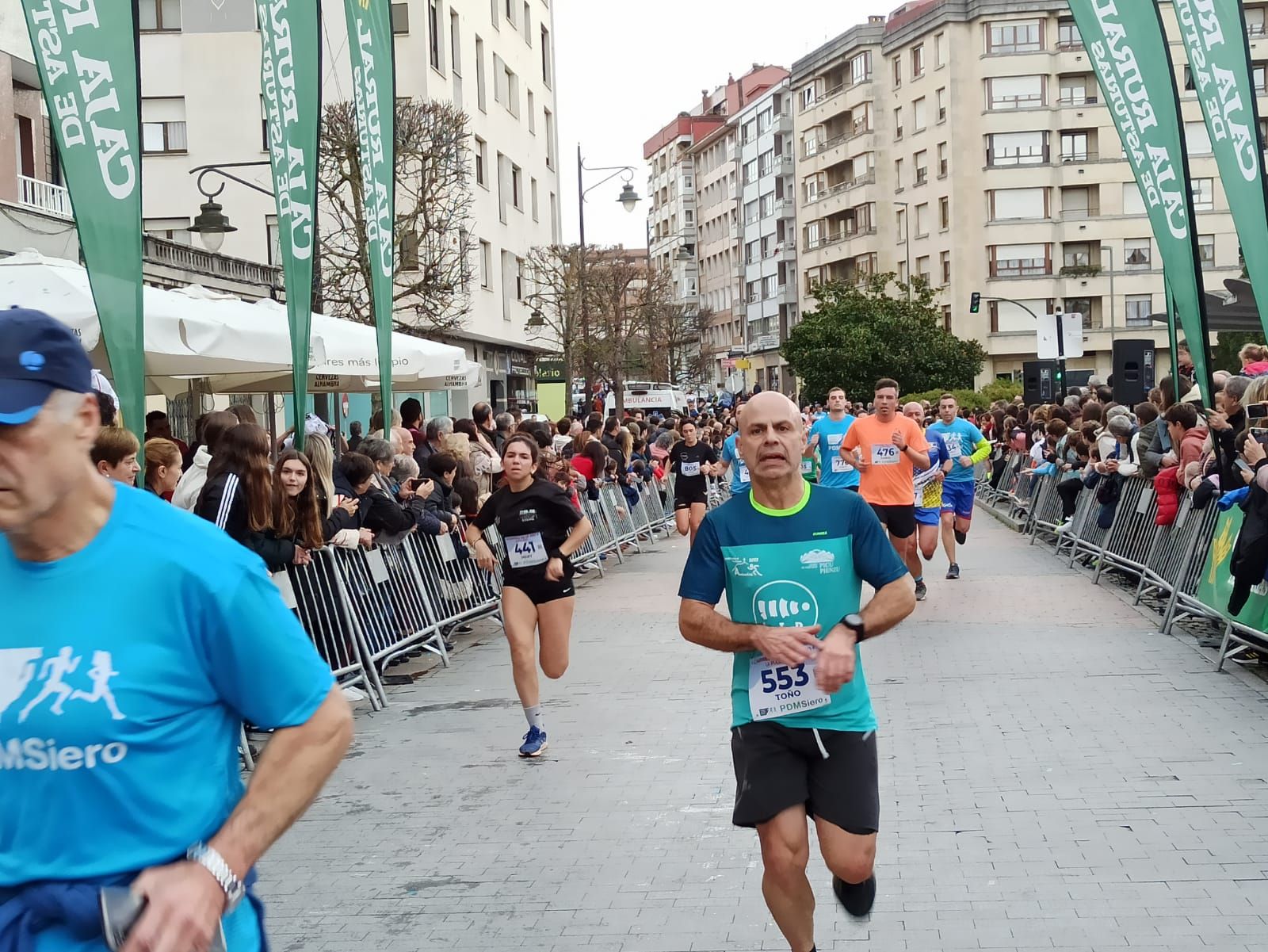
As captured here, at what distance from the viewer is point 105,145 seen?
24.8 ft

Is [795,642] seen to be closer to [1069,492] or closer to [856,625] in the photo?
[856,625]

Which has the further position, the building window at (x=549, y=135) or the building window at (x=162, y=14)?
the building window at (x=549, y=135)

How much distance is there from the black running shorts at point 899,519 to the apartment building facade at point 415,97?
20.5 m

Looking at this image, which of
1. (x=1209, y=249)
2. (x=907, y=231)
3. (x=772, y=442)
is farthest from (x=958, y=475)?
(x=907, y=231)

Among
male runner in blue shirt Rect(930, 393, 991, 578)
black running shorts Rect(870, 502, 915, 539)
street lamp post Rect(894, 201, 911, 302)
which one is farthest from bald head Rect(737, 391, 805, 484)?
street lamp post Rect(894, 201, 911, 302)

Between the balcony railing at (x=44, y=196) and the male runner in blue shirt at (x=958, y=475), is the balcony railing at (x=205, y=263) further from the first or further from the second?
the male runner in blue shirt at (x=958, y=475)

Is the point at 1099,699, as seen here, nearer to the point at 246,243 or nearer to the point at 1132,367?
the point at 1132,367

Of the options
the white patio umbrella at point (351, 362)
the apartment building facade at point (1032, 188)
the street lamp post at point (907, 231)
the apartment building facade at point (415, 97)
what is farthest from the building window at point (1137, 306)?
the white patio umbrella at point (351, 362)

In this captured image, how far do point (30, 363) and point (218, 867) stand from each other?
0.79 metres

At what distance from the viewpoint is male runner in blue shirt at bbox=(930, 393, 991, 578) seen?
17.0 meters

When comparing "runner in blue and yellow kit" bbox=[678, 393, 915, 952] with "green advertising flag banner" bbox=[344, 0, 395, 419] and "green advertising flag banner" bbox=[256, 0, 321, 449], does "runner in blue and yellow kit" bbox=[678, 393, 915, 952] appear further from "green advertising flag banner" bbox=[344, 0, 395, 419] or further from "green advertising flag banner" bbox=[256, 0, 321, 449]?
"green advertising flag banner" bbox=[344, 0, 395, 419]

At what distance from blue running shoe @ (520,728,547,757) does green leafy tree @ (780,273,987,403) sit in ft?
177

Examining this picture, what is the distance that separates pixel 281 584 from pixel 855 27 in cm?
8036

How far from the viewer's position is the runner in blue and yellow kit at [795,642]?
4.73 meters
